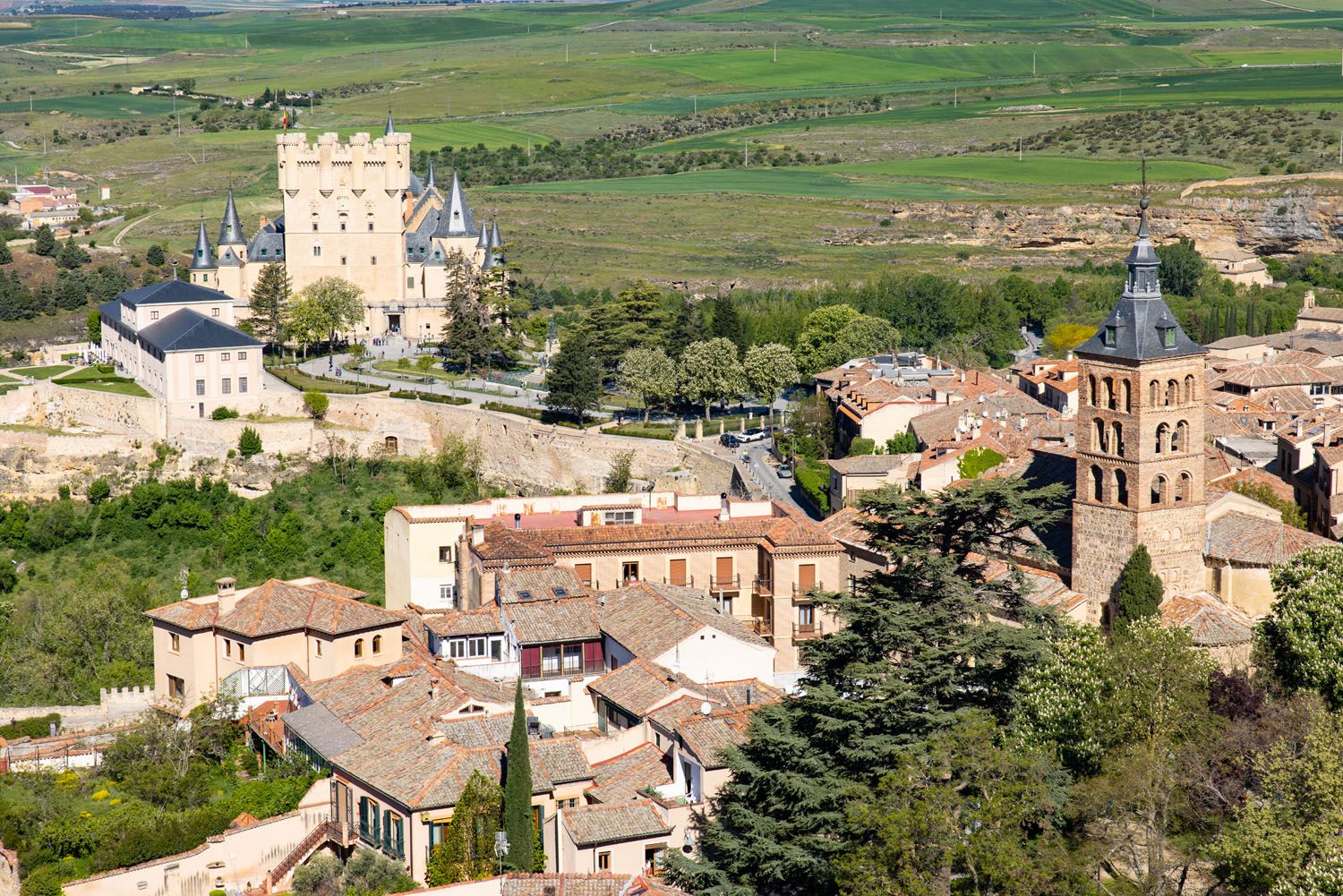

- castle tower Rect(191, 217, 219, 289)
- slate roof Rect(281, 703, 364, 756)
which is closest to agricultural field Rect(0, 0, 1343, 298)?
castle tower Rect(191, 217, 219, 289)

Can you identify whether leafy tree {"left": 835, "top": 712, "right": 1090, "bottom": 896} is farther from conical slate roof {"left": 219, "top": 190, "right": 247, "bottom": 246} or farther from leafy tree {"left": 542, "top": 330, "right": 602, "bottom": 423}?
conical slate roof {"left": 219, "top": 190, "right": 247, "bottom": 246}

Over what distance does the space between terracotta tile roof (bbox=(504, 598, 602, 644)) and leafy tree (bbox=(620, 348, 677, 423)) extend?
25305 millimetres

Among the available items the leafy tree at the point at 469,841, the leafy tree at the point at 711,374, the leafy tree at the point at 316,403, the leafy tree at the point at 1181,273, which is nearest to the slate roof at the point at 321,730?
the leafy tree at the point at 469,841

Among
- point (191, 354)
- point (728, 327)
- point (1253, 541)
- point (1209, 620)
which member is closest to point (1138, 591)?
point (1209, 620)

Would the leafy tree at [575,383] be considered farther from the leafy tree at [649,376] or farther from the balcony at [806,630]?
the balcony at [806,630]

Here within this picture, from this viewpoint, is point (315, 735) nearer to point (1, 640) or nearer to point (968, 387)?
point (1, 640)

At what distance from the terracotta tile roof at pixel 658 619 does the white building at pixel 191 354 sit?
29.0 meters

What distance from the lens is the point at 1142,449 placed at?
131 ft

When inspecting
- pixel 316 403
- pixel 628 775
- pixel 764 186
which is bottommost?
pixel 628 775

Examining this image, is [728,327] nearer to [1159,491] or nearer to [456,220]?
[456,220]

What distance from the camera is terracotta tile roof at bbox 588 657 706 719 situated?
36125mm

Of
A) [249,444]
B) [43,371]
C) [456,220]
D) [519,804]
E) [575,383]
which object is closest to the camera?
[519,804]

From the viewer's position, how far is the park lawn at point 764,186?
133625 mm

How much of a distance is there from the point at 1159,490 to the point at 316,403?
35.3m
